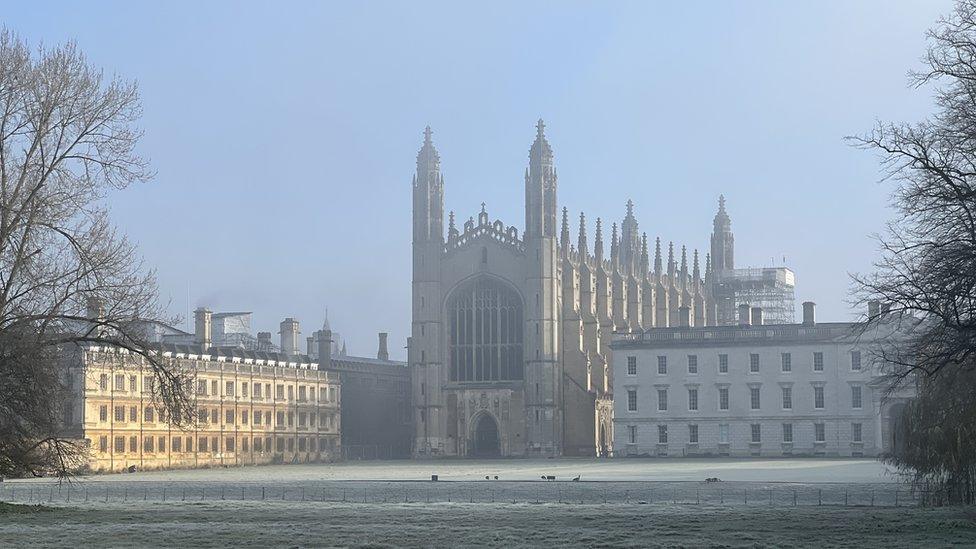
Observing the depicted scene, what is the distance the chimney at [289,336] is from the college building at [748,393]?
30.0 metres

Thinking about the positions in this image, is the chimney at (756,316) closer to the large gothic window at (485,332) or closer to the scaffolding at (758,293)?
the large gothic window at (485,332)

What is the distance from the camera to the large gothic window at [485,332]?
116 meters

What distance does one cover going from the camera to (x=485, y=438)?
116 m

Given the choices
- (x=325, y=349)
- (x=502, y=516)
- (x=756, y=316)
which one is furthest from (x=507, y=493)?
(x=325, y=349)

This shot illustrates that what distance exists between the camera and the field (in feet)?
97.2

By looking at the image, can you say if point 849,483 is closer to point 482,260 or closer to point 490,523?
point 490,523

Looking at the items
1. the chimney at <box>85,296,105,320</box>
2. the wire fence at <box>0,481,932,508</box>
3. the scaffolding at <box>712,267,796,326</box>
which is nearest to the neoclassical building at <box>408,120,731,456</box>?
the scaffolding at <box>712,267,796,326</box>

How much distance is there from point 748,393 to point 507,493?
52929 mm

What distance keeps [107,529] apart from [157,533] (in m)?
1.58

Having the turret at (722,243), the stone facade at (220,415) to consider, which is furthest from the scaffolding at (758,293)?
the stone facade at (220,415)

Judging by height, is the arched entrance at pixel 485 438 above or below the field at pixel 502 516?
above

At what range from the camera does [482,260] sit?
118 meters

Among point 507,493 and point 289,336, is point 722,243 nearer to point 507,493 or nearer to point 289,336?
point 289,336

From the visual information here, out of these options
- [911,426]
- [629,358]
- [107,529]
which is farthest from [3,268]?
[629,358]
